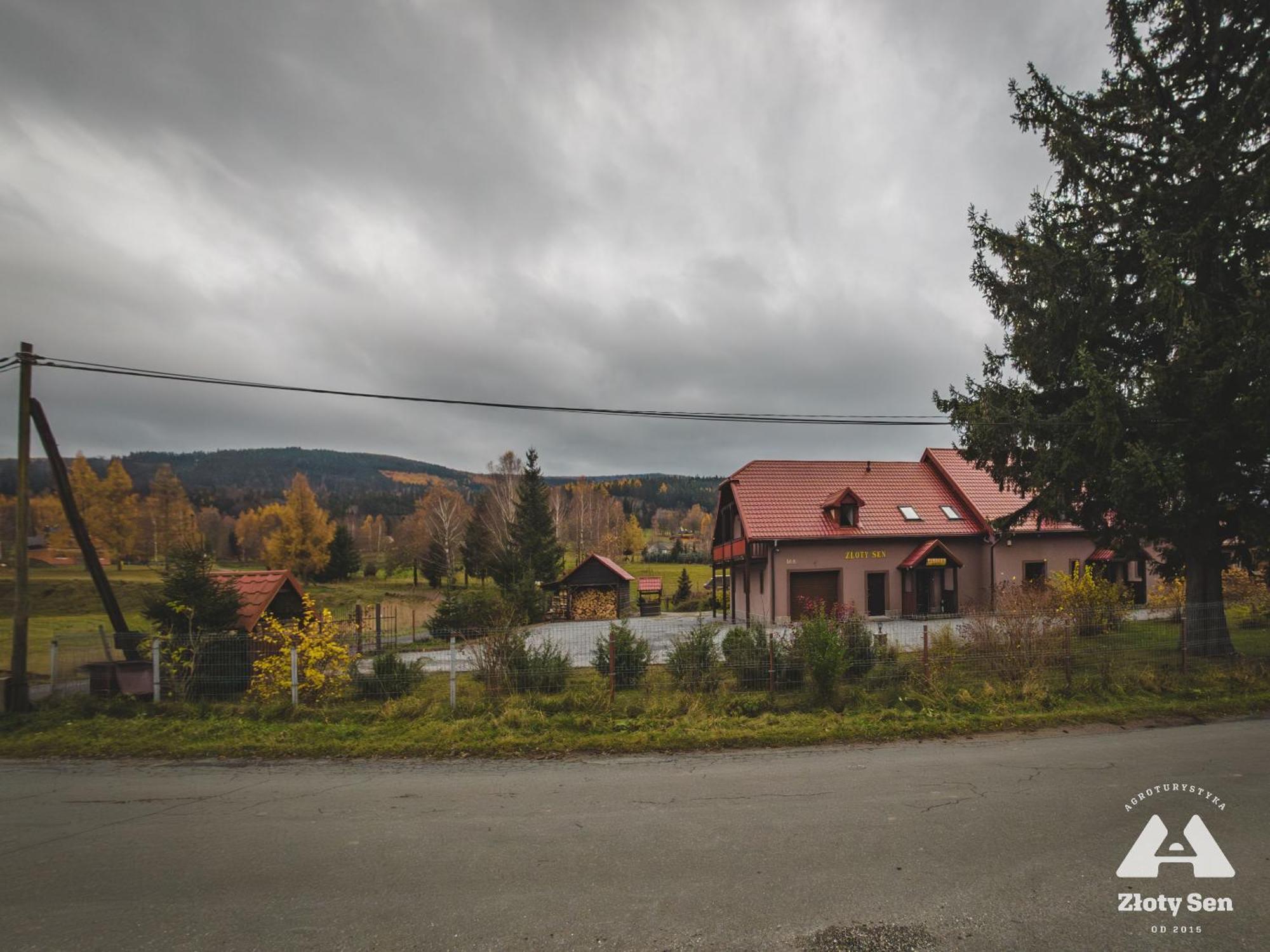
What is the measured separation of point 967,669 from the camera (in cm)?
1114

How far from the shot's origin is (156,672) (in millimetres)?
10727

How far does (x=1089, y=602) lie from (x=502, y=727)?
17.7 meters

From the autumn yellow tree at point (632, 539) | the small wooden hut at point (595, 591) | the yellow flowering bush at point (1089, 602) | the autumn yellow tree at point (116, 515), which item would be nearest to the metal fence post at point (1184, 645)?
the yellow flowering bush at point (1089, 602)

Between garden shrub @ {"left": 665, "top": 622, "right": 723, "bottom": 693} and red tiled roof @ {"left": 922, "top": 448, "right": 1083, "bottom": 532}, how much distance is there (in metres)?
20.7

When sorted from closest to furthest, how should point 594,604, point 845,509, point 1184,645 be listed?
point 1184,645 → point 845,509 → point 594,604

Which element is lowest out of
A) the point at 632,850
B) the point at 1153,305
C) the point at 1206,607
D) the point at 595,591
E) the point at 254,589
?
the point at 595,591

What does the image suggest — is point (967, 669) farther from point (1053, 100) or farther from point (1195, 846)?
point (1053, 100)

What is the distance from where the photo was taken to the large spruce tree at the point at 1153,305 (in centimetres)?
1202

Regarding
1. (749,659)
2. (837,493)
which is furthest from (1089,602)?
(749,659)

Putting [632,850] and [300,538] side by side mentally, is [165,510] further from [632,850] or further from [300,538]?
[632,850]

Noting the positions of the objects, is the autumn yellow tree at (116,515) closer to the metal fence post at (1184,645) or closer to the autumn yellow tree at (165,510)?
the autumn yellow tree at (165,510)

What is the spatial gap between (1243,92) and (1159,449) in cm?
740

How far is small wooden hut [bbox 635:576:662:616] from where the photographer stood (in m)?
35.8

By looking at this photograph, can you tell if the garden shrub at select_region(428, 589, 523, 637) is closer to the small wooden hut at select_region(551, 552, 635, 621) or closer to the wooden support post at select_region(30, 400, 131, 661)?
the small wooden hut at select_region(551, 552, 635, 621)
